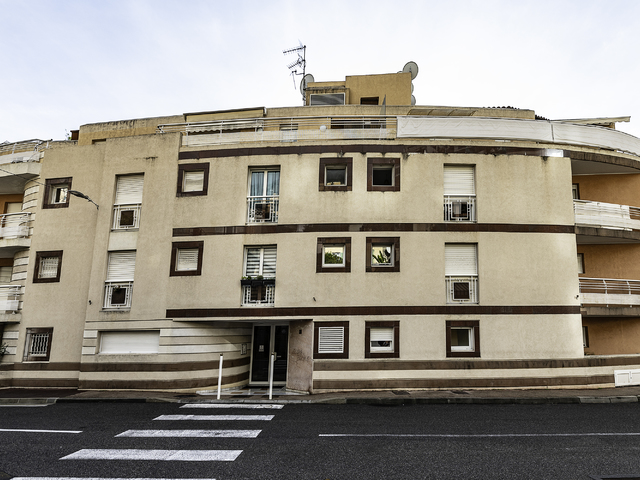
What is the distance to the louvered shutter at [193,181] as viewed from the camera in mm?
15328

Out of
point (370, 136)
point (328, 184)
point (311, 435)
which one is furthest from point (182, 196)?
point (311, 435)

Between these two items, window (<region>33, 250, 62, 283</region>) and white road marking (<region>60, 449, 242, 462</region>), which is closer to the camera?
white road marking (<region>60, 449, 242, 462</region>)

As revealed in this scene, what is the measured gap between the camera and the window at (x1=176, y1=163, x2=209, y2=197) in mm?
15172

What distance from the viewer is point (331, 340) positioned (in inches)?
540

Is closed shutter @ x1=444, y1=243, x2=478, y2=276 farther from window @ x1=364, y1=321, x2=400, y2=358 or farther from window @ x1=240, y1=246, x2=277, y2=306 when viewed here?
window @ x1=240, y1=246, x2=277, y2=306

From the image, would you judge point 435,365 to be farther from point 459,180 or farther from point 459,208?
point 459,180

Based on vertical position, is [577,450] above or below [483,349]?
below

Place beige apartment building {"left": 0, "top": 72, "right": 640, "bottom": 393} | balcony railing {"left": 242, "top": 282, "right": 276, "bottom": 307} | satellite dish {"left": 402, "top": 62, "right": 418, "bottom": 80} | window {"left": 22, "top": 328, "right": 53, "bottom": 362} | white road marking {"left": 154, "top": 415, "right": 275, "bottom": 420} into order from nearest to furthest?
white road marking {"left": 154, "top": 415, "right": 275, "bottom": 420}, beige apartment building {"left": 0, "top": 72, "right": 640, "bottom": 393}, balcony railing {"left": 242, "top": 282, "right": 276, "bottom": 307}, window {"left": 22, "top": 328, "right": 53, "bottom": 362}, satellite dish {"left": 402, "top": 62, "right": 418, "bottom": 80}

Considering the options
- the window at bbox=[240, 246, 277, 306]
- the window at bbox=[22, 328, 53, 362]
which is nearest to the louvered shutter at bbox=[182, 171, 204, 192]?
the window at bbox=[240, 246, 277, 306]

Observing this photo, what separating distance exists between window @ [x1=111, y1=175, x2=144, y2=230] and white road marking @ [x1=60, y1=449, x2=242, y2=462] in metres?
9.46

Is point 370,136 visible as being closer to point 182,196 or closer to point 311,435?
point 182,196

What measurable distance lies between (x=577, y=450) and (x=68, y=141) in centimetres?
2142

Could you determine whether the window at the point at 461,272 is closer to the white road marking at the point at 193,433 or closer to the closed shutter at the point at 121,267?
the white road marking at the point at 193,433

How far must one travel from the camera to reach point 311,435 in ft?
27.2
